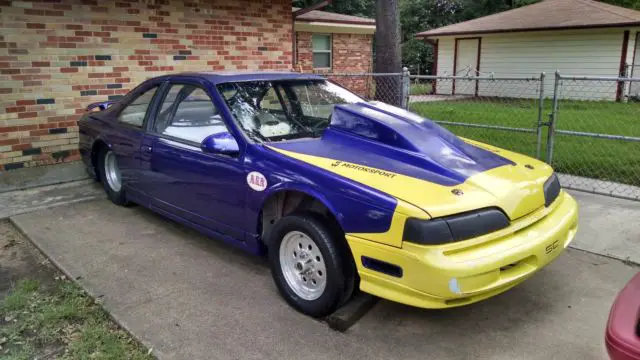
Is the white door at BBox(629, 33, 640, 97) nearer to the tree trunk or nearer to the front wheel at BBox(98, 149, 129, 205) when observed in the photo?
the tree trunk

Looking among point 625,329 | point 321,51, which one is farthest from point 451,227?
point 321,51

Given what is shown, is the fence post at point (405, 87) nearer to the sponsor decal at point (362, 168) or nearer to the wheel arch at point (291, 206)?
the wheel arch at point (291, 206)

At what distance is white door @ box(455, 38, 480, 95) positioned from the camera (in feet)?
64.4

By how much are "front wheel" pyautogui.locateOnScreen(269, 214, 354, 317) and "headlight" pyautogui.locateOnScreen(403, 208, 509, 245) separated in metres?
0.56

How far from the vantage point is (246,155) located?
3.64 metres

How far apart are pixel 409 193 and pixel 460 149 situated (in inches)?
36.7

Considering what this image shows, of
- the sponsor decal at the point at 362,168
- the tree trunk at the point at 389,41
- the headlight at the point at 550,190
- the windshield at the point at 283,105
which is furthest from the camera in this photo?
the tree trunk at the point at 389,41

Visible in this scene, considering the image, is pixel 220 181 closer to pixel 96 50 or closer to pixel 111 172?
pixel 111 172

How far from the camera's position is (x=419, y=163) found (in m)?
3.27

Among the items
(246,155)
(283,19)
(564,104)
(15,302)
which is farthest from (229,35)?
(564,104)

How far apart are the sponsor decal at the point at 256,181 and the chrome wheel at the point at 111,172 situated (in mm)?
2650

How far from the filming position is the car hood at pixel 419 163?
9.63ft

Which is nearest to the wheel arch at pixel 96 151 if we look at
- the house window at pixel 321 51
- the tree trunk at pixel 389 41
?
the tree trunk at pixel 389 41

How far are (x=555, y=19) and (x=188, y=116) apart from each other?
1699 cm
